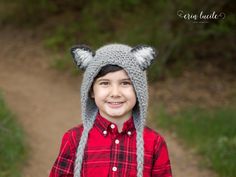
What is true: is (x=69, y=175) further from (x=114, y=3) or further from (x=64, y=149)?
(x=114, y=3)

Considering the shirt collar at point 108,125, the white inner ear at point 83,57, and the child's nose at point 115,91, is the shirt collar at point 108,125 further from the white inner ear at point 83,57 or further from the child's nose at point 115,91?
the white inner ear at point 83,57

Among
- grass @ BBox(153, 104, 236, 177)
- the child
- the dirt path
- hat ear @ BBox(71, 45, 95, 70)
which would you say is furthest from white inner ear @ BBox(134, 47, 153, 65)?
grass @ BBox(153, 104, 236, 177)

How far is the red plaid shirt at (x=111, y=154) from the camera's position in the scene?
2859 mm

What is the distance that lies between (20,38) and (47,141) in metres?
4.07

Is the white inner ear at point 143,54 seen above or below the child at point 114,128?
above

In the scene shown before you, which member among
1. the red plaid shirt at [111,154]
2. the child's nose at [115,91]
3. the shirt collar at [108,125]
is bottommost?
the red plaid shirt at [111,154]

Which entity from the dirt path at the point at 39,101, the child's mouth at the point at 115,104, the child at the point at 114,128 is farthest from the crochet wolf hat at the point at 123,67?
the dirt path at the point at 39,101

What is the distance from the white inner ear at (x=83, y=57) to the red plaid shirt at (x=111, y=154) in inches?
12.4

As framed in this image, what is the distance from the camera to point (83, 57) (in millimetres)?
2922

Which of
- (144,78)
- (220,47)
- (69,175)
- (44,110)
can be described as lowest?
(69,175)

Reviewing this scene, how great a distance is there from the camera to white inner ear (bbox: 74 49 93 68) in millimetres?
2914

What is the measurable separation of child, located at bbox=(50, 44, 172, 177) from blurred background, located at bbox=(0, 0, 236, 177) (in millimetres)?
2051

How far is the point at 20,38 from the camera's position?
9609 millimetres

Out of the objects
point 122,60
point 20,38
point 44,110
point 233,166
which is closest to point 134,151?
point 122,60
